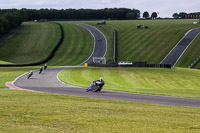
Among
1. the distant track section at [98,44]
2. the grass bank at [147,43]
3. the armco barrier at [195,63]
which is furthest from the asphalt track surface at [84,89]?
the armco barrier at [195,63]

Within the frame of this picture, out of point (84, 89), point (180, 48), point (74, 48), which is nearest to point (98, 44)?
point (74, 48)

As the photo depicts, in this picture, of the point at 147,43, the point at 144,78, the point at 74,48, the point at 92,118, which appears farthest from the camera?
the point at 74,48

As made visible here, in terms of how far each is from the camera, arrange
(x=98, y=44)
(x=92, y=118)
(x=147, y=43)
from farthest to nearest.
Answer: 1. (x=98, y=44)
2. (x=147, y=43)
3. (x=92, y=118)

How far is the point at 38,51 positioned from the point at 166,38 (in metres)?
36.2

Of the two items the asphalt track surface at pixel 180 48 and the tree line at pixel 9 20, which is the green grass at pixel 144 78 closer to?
the asphalt track surface at pixel 180 48

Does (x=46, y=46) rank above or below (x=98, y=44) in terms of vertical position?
below

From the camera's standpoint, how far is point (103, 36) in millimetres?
130125

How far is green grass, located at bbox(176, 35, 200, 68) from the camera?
8819cm

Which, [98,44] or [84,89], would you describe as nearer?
[84,89]

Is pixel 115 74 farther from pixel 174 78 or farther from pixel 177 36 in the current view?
pixel 177 36

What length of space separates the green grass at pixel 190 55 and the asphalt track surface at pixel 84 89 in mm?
22664

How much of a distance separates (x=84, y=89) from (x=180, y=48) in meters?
69.7

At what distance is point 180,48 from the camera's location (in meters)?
101

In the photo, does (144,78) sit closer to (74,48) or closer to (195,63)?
(195,63)
